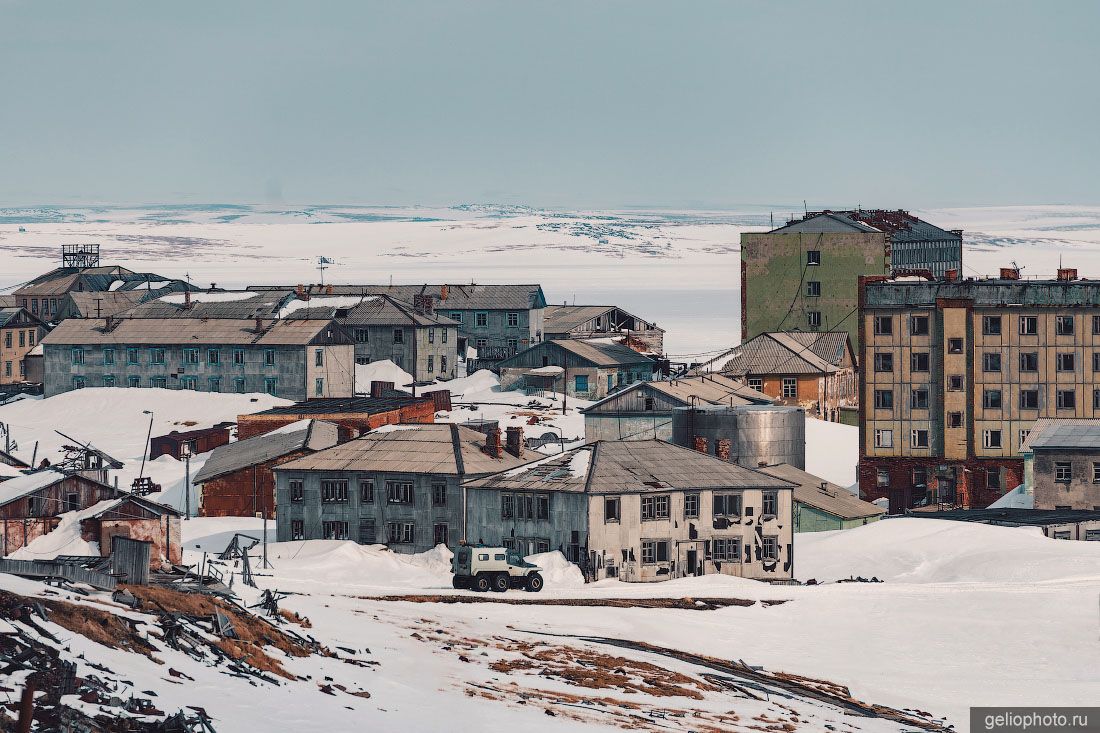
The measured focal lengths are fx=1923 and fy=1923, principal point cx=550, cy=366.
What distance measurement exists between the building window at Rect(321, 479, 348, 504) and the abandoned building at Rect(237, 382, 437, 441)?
9572 millimetres

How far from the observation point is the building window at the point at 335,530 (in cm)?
8525

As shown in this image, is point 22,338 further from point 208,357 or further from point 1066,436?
point 1066,436

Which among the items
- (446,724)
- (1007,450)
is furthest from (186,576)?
(1007,450)

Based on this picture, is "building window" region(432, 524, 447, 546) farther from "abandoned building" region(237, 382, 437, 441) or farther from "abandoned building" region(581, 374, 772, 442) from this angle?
"abandoned building" region(581, 374, 772, 442)

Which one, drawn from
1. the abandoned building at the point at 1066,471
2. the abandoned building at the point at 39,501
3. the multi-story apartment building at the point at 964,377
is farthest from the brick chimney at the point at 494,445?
the multi-story apartment building at the point at 964,377

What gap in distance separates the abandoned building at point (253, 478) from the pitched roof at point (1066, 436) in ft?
117

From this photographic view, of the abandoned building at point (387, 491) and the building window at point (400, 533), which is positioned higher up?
the abandoned building at point (387, 491)

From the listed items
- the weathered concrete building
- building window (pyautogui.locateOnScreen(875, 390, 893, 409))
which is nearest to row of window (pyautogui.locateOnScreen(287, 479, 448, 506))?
building window (pyautogui.locateOnScreen(875, 390, 893, 409))

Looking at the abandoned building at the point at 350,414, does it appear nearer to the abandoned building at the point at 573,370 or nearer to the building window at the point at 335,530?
the building window at the point at 335,530

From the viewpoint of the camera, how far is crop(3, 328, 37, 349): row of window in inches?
6609

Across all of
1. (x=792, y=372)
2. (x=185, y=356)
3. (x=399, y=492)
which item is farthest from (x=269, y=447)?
(x=185, y=356)

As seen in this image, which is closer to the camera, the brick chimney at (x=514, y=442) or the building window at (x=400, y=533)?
the building window at (x=400, y=533)

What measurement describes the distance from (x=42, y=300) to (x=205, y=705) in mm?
156363

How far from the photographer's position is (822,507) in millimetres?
92438
